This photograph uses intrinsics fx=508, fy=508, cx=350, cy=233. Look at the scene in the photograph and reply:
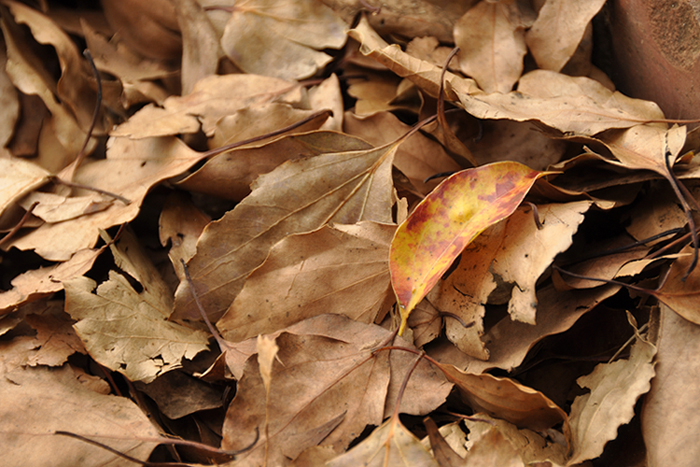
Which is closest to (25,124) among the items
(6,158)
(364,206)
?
(6,158)

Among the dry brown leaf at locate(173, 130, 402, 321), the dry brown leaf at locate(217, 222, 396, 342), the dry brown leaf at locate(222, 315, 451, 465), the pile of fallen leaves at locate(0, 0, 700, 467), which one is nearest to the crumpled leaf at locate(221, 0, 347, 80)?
the pile of fallen leaves at locate(0, 0, 700, 467)

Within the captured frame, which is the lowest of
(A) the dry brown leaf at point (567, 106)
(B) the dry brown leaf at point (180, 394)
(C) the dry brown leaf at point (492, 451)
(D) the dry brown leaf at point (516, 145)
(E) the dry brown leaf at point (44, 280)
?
(B) the dry brown leaf at point (180, 394)

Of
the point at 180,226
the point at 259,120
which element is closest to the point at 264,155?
the point at 259,120

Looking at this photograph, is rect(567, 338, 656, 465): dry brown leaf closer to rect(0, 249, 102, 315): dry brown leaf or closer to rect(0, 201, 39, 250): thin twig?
rect(0, 249, 102, 315): dry brown leaf

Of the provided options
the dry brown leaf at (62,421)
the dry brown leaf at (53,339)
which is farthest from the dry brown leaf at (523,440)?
the dry brown leaf at (53,339)

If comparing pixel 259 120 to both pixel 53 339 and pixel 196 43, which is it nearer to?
pixel 196 43

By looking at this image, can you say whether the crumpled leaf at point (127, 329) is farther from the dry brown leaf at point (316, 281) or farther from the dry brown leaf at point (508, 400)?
the dry brown leaf at point (508, 400)
